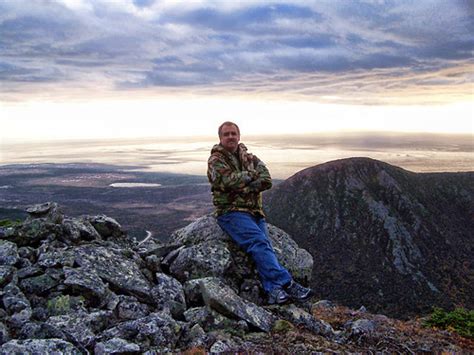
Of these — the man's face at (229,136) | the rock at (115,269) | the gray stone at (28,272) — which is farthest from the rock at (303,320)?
the gray stone at (28,272)

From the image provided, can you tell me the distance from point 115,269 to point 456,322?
12.5m

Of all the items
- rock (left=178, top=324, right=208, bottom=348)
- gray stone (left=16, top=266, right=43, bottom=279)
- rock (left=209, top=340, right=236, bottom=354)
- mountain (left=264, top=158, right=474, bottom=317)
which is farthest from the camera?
mountain (left=264, top=158, right=474, bottom=317)

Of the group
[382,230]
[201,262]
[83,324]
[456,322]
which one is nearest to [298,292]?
[201,262]

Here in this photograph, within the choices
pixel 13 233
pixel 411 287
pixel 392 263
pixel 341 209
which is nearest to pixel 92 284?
pixel 13 233

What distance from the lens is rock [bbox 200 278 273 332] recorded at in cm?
990

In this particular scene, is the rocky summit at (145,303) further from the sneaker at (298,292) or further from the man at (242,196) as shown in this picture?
the man at (242,196)

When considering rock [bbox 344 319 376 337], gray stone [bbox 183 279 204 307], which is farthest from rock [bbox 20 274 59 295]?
rock [bbox 344 319 376 337]

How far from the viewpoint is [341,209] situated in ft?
437

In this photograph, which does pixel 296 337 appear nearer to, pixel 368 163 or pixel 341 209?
pixel 341 209

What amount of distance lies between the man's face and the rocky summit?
9.56ft

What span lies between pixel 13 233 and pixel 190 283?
5.30 meters

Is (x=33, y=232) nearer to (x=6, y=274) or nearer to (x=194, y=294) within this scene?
(x=6, y=274)

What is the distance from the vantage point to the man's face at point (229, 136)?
506 inches

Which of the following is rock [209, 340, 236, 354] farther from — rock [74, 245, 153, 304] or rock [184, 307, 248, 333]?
rock [74, 245, 153, 304]
